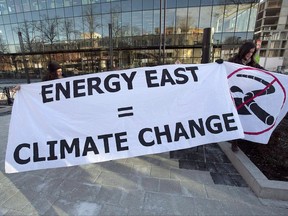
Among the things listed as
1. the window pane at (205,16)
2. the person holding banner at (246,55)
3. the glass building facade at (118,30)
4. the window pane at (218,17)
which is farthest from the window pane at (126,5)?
the person holding banner at (246,55)

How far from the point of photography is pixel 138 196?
8.39ft

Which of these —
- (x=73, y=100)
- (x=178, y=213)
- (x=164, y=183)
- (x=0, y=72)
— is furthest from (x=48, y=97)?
(x=0, y=72)

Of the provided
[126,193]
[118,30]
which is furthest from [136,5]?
[126,193]

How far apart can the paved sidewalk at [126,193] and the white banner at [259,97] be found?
1027 millimetres

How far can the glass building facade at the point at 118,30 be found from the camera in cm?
1647

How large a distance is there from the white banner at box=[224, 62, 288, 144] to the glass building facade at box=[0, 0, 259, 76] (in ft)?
39.4

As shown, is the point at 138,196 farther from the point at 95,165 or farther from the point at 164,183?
the point at 95,165

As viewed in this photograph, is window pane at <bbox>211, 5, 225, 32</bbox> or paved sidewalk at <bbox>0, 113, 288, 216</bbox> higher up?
window pane at <bbox>211, 5, 225, 32</bbox>

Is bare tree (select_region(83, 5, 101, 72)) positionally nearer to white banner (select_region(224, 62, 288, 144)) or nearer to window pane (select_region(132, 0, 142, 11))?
window pane (select_region(132, 0, 142, 11))

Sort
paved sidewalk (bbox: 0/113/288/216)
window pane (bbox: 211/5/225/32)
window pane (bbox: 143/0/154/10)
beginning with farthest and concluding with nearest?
window pane (bbox: 143/0/154/10), window pane (bbox: 211/5/225/32), paved sidewalk (bbox: 0/113/288/216)

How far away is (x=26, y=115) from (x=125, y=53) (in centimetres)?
1765

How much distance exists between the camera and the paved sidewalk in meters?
2.31

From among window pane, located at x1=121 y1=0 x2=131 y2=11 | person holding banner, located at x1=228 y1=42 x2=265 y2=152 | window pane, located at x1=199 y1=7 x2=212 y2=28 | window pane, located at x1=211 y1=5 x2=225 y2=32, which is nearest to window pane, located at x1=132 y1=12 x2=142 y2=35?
window pane, located at x1=121 y1=0 x2=131 y2=11

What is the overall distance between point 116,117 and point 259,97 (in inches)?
97.9
